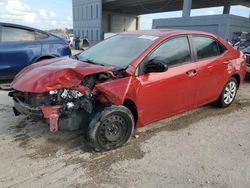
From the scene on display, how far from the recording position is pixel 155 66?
12.3 ft

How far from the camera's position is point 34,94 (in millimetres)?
3494

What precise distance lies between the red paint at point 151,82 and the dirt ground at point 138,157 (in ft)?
1.40

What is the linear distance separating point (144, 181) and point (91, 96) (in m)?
1.23

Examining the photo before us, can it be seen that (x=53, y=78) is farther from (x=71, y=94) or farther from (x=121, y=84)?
(x=121, y=84)

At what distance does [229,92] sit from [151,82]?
2.37 m

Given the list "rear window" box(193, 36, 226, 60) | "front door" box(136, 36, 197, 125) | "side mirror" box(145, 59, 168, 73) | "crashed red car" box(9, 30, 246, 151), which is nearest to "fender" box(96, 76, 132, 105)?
"crashed red car" box(9, 30, 246, 151)

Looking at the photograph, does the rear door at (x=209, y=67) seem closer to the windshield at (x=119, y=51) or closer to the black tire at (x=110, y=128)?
the windshield at (x=119, y=51)

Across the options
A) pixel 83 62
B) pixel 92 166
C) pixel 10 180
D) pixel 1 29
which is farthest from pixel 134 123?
pixel 1 29

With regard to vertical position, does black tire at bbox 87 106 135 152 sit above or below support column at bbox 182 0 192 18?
below

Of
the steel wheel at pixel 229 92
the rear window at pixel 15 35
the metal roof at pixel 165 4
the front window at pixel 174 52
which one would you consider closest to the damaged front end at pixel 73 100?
the front window at pixel 174 52

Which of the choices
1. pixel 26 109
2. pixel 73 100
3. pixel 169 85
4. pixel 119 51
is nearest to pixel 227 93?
pixel 169 85

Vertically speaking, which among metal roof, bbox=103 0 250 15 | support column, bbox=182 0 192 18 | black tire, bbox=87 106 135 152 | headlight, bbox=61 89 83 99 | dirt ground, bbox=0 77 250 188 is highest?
metal roof, bbox=103 0 250 15

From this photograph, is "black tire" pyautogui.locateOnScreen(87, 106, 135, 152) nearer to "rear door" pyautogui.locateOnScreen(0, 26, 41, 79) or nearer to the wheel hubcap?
the wheel hubcap

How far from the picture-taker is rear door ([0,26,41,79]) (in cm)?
658
